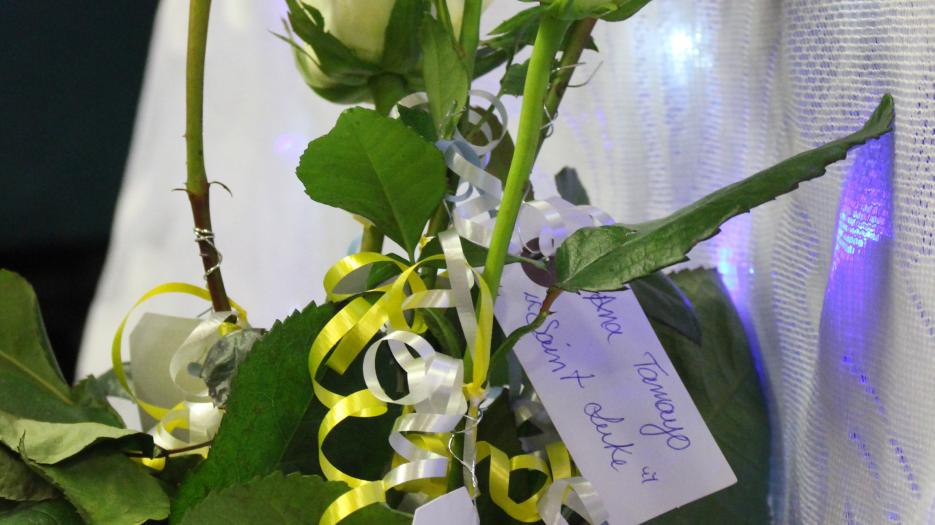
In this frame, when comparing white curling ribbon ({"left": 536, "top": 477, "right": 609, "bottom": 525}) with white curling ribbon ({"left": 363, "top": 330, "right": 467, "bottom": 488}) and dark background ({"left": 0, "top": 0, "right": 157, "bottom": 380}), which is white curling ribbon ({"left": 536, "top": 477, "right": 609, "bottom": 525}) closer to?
white curling ribbon ({"left": 363, "top": 330, "right": 467, "bottom": 488})

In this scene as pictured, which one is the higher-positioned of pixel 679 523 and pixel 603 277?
pixel 603 277

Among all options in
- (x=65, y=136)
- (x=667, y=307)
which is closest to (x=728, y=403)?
(x=667, y=307)

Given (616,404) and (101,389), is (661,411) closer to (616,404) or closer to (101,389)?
(616,404)

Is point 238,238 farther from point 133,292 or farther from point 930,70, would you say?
point 930,70

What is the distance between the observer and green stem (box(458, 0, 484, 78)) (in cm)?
27

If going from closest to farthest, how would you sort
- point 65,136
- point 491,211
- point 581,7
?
point 581,7 → point 491,211 → point 65,136

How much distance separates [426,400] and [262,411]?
0.20ft

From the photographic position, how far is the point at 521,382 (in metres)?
0.37

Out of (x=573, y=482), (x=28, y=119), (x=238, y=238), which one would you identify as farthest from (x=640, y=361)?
(x=28, y=119)

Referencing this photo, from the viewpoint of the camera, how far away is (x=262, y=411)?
28 centimetres

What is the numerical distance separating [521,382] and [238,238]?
28 cm

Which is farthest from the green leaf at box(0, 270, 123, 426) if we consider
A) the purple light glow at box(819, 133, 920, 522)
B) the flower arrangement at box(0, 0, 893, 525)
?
the purple light glow at box(819, 133, 920, 522)

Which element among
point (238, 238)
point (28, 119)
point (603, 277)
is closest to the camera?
point (603, 277)

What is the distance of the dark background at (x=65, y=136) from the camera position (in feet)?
2.46
